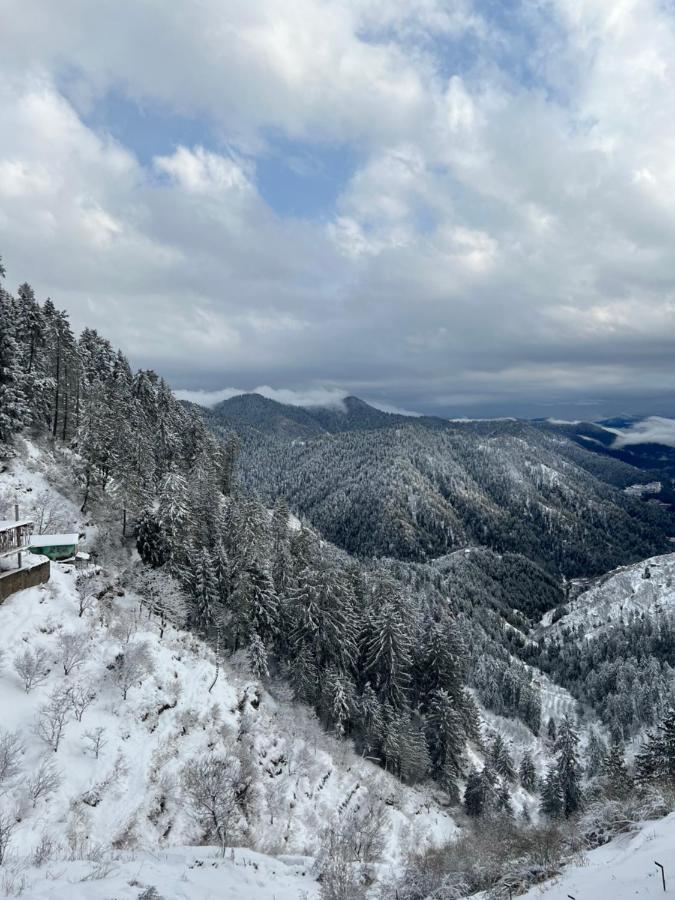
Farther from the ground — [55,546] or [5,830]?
[55,546]

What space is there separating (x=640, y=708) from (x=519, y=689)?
30627 millimetres

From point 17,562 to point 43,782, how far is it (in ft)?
50.7

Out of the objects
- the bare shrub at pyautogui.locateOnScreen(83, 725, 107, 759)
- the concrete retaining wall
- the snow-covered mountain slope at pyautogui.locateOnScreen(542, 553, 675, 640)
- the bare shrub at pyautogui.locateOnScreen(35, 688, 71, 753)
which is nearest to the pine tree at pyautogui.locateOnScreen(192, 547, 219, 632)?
the concrete retaining wall

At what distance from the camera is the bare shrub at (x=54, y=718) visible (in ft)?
73.3

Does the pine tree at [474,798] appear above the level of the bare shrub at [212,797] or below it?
below

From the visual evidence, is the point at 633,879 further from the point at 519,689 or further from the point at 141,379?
the point at 519,689

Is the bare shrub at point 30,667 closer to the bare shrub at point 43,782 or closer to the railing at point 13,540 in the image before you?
the bare shrub at point 43,782

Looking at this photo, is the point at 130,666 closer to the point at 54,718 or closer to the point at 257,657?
the point at 54,718

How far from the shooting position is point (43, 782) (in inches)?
777

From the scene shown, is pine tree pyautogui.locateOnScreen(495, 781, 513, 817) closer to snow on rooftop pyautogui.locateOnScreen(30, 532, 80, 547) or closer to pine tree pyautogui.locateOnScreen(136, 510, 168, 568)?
pine tree pyautogui.locateOnScreen(136, 510, 168, 568)

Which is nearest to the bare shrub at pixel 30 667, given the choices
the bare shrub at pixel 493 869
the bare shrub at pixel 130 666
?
the bare shrub at pixel 130 666

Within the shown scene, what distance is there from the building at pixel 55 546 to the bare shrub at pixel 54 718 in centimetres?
1432

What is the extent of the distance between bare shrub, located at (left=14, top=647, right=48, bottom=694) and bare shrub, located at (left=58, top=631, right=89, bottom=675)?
A: 4.01 ft

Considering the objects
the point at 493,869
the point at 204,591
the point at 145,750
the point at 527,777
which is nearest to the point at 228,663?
the point at 204,591
